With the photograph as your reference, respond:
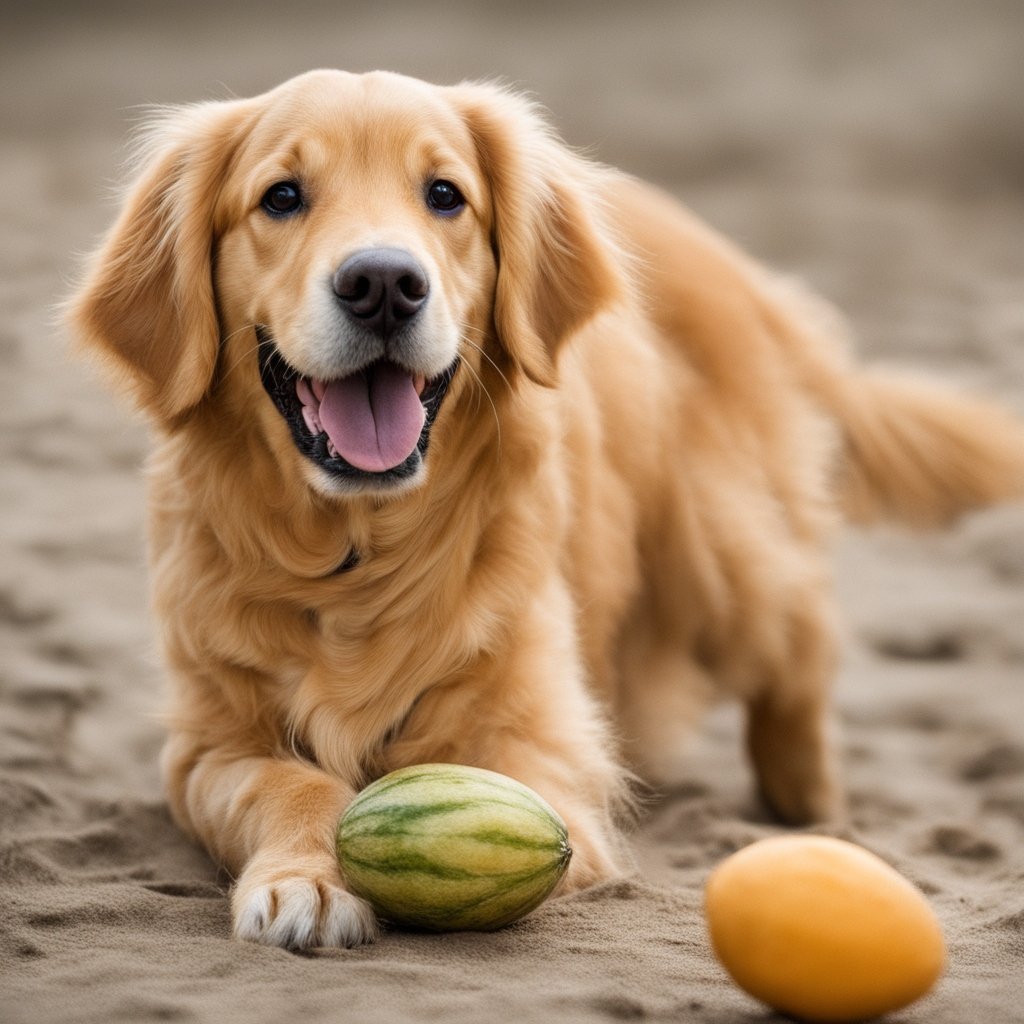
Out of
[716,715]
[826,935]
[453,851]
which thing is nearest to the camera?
[826,935]

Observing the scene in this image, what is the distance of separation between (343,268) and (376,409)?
0.31 m

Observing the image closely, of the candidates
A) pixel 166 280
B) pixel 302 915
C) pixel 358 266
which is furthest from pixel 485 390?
pixel 302 915

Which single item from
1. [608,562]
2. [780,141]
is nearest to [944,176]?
[780,141]

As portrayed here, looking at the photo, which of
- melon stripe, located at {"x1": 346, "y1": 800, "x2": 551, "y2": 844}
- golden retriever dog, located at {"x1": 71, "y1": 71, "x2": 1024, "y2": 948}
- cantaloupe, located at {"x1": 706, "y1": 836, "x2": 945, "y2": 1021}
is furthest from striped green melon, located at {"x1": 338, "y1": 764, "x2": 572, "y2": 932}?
cantaloupe, located at {"x1": 706, "y1": 836, "x2": 945, "y2": 1021}

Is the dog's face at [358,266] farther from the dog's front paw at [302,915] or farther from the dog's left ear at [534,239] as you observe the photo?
the dog's front paw at [302,915]

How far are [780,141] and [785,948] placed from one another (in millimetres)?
9115

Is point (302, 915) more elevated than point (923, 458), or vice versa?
point (923, 458)

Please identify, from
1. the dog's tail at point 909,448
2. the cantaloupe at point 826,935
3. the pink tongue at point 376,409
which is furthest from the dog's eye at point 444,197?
the dog's tail at point 909,448

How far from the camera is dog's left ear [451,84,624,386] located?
10.3ft

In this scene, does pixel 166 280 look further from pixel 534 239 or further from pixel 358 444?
pixel 534 239

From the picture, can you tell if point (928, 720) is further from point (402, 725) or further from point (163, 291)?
point (163, 291)

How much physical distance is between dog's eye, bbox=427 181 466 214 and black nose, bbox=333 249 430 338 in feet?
1.14

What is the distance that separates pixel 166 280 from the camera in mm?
3104

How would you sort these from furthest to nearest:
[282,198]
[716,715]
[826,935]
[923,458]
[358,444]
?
[716,715], [923,458], [282,198], [358,444], [826,935]
